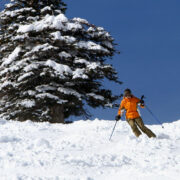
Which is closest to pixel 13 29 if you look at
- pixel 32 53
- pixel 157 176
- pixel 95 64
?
pixel 32 53

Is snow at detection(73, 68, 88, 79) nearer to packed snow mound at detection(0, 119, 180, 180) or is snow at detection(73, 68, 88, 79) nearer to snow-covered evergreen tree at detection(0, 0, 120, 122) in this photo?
snow-covered evergreen tree at detection(0, 0, 120, 122)

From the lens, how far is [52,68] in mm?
16328

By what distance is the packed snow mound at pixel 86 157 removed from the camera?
5207 mm

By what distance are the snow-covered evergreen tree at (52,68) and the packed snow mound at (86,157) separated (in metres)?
6.97

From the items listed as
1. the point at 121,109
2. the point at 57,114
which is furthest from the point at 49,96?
the point at 121,109

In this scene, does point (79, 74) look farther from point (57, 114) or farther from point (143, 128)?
point (143, 128)

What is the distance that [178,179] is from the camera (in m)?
5.09

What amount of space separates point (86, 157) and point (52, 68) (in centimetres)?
1057

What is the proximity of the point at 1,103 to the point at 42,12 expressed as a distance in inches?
264

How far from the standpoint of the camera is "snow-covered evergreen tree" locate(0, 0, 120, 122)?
16.7 meters

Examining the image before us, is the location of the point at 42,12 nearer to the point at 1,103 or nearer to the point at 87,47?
the point at 87,47

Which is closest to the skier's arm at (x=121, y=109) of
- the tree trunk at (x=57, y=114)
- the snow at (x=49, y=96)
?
the snow at (x=49, y=96)

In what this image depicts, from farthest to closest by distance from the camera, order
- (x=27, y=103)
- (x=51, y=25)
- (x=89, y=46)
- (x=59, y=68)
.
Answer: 1. (x=89, y=46)
2. (x=51, y=25)
3. (x=27, y=103)
4. (x=59, y=68)

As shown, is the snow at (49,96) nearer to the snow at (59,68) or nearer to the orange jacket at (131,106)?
the snow at (59,68)
